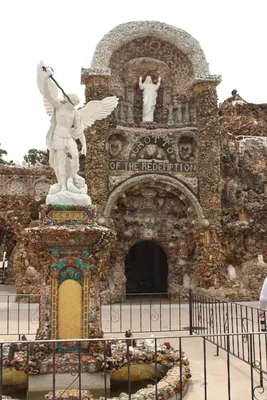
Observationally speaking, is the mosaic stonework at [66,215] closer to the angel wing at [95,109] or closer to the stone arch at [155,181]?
the angel wing at [95,109]

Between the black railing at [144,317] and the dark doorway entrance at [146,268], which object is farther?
the dark doorway entrance at [146,268]

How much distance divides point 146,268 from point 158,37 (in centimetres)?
1023

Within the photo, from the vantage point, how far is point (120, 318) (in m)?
10.1

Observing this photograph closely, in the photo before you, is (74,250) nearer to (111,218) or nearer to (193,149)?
(111,218)

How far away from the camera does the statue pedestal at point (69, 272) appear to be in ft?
22.0

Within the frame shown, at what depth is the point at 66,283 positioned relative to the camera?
6.84 metres

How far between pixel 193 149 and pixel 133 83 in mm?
3811

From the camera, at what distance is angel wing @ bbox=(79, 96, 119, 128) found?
27.2 ft

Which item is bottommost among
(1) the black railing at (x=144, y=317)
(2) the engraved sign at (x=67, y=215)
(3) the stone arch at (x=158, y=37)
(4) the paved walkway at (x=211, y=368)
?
(1) the black railing at (x=144, y=317)

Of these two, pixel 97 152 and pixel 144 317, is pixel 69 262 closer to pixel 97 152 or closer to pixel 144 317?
pixel 144 317

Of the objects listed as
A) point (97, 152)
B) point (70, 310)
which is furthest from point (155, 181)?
point (70, 310)

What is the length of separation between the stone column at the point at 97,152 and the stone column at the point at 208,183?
3.59 meters

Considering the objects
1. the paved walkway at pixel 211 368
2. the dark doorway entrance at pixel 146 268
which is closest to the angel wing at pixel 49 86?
the paved walkway at pixel 211 368

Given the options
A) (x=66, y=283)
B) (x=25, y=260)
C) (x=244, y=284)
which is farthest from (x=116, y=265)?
(x=66, y=283)
